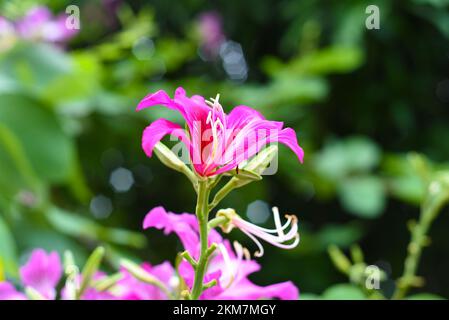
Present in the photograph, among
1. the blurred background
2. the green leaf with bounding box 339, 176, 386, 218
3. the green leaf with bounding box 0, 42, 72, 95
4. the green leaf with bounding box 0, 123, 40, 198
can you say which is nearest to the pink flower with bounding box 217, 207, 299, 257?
the blurred background

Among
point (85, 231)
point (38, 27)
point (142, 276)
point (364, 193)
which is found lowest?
point (142, 276)

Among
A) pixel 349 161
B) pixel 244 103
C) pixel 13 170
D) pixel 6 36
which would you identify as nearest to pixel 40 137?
pixel 13 170

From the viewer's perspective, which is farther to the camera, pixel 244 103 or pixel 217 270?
pixel 244 103

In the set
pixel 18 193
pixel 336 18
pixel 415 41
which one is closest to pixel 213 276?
pixel 18 193

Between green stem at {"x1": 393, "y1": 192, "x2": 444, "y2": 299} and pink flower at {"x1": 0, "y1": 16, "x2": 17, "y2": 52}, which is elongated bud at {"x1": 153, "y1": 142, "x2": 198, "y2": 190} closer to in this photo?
green stem at {"x1": 393, "y1": 192, "x2": 444, "y2": 299}

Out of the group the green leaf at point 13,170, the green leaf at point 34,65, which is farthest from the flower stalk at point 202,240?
the green leaf at point 34,65

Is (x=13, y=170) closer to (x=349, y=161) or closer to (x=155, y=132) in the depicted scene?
(x=155, y=132)
